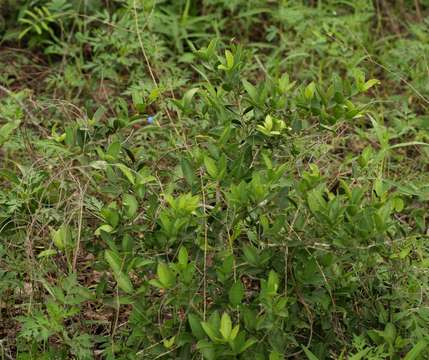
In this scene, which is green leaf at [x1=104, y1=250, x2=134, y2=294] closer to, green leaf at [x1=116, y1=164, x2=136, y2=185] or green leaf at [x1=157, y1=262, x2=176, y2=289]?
green leaf at [x1=157, y1=262, x2=176, y2=289]

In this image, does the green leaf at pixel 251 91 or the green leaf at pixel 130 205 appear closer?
the green leaf at pixel 130 205

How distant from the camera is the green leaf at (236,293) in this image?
2518mm

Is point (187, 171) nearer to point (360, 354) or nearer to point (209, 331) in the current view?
point (209, 331)

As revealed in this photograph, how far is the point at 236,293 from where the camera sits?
2529mm

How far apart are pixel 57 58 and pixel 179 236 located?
231cm

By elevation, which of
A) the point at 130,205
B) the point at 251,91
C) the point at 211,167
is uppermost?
the point at 251,91

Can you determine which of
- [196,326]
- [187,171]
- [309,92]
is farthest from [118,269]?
[309,92]

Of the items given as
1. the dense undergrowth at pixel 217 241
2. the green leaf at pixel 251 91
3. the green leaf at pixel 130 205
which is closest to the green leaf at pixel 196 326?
the dense undergrowth at pixel 217 241

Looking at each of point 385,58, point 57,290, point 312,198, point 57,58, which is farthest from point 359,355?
point 57,58

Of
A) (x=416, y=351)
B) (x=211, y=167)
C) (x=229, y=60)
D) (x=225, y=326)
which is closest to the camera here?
(x=225, y=326)

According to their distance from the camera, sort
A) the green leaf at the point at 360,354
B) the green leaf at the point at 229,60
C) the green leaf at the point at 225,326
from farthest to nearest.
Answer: the green leaf at the point at 229,60
the green leaf at the point at 360,354
the green leaf at the point at 225,326

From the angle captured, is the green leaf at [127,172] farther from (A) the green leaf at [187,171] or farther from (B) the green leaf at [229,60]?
(B) the green leaf at [229,60]

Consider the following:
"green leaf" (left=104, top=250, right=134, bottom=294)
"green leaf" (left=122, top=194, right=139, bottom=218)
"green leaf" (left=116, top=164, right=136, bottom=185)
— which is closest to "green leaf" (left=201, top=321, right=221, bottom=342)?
"green leaf" (left=104, top=250, right=134, bottom=294)

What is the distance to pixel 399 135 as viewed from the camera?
372cm
